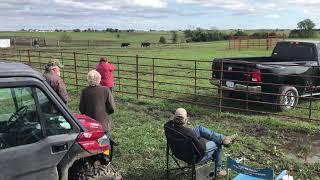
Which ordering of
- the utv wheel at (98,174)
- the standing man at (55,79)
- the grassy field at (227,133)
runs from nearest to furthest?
1. the utv wheel at (98,174)
2. the grassy field at (227,133)
3. the standing man at (55,79)

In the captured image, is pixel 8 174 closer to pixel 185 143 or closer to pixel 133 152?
pixel 185 143

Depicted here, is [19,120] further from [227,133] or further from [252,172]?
[227,133]

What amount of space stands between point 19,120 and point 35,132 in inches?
7.3

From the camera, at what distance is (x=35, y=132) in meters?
4.18

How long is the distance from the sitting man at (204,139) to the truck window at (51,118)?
1996 millimetres

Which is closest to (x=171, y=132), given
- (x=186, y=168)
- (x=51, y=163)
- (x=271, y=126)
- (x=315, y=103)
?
(x=186, y=168)

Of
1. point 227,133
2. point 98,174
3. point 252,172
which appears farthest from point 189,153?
point 227,133

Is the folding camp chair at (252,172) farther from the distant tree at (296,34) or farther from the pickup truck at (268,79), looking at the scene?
the distant tree at (296,34)

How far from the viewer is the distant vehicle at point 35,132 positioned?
4.00 meters

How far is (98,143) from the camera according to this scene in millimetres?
4664

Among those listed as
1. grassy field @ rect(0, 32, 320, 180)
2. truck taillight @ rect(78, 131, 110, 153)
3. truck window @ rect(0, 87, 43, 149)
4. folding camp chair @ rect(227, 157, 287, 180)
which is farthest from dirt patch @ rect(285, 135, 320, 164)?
truck window @ rect(0, 87, 43, 149)

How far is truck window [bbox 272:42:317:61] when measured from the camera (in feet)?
41.9

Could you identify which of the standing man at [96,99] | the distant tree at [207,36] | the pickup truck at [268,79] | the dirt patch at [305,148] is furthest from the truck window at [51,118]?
the distant tree at [207,36]

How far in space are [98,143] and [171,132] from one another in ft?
5.55
